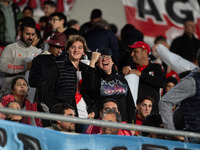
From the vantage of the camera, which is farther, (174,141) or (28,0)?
(28,0)

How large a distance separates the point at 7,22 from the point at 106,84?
398 centimetres

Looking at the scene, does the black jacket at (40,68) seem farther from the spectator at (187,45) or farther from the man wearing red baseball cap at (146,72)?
the spectator at (187,45)

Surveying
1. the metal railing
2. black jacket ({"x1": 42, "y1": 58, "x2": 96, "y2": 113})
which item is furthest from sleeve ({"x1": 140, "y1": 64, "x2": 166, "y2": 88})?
the metal railing

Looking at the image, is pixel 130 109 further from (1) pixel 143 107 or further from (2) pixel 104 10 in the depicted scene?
(2) pixel 104 10

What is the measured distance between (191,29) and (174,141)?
6.88 metres

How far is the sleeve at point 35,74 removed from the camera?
6688 mm

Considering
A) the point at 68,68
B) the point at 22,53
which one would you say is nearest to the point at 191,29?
the point at 22,53

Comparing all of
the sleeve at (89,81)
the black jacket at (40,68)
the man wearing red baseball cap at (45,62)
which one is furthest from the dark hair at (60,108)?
the black jacket at (40,68)

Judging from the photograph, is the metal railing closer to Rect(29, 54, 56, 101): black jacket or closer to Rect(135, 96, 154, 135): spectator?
Rect(29, 54, 56, 101): black jacket

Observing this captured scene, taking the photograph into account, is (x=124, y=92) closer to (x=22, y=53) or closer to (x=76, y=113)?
(x=76, y=113)

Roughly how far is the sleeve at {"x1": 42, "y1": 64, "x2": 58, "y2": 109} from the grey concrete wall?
646 centimetres

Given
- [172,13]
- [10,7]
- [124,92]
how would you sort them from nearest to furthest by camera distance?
[124,92], [10,7], [172,13]

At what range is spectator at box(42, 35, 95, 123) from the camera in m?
6.27

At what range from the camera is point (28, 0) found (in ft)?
39.2
